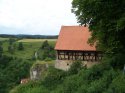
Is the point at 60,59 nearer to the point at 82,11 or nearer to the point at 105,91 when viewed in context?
the point at 82,11

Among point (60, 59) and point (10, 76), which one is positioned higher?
point (60, 59)

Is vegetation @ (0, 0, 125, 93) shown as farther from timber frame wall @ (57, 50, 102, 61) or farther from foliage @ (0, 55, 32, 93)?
foliage @ (0, 55, 32, 93)

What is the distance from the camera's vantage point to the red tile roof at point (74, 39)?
49.6m

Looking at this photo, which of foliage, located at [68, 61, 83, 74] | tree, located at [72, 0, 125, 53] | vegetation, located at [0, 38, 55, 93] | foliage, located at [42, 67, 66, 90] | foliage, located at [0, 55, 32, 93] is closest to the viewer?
tree, located at [72, 0, 125, 53]

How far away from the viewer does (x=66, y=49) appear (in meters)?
49.8

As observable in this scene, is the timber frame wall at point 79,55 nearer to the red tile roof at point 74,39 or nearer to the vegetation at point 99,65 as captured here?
the red tile roof at point 74,39

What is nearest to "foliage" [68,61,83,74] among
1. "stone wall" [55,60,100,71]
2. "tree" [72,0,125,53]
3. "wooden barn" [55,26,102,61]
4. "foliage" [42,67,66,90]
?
"foliage" [42,67,66,90]

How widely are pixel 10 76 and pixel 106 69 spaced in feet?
169

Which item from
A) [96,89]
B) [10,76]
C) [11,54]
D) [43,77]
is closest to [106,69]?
[96,89]

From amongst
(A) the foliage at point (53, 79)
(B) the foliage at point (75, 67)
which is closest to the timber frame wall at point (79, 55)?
(B) the foliage at point (75, 67)

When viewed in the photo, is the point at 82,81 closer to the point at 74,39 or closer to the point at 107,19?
the point at 107,19

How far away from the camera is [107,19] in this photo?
37.7 meters

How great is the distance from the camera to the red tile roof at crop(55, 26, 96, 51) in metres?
49.6

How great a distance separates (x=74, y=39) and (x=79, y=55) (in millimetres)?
1897
